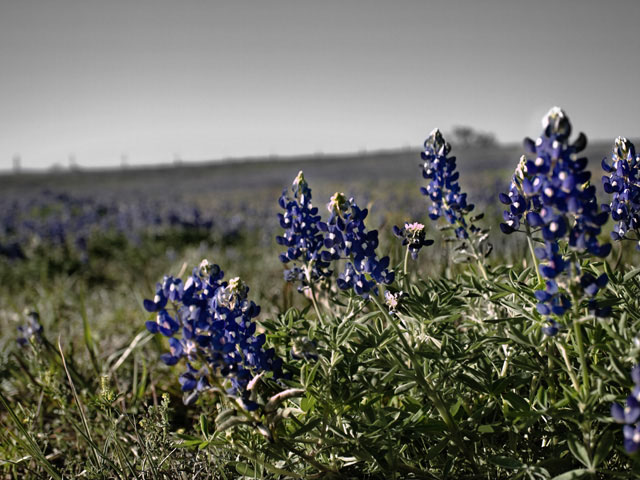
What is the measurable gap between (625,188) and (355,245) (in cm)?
93

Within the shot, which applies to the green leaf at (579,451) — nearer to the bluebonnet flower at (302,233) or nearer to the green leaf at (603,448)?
the green leaf at (603,448)

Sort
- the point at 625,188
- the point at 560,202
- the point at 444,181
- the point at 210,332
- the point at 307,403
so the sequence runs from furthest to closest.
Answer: the point at 444,181 → the point at 625,188 → the point at 307,403 → the point at 210,332 → the point at 560,202

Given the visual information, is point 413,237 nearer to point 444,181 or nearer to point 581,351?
point 444,181

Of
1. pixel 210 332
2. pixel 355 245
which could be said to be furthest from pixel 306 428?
pixel 355 245

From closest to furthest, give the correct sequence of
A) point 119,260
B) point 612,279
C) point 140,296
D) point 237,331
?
1. point 237,331
2. point 612,279
3. point 140,296
4. point 119,260

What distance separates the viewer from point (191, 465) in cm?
207

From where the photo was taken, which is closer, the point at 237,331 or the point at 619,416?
the point at 619,416

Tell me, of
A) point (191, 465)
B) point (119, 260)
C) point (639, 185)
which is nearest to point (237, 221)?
point (119, 260)

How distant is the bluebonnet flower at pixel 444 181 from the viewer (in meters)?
1.97

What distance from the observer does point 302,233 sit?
1832 mm

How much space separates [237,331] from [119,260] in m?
6.05

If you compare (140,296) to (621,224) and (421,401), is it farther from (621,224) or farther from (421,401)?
(621,224)

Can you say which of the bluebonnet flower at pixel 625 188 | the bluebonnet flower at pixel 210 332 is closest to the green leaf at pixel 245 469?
the bluebonnet flower at pixel 210 332

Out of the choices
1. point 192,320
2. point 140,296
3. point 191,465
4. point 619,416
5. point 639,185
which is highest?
point 639,185
